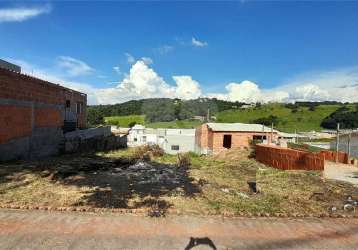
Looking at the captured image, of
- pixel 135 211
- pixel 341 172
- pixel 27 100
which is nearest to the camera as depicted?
pixel 135 211

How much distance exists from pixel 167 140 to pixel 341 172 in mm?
26541

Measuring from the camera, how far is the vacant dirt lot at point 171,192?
9.95 meters

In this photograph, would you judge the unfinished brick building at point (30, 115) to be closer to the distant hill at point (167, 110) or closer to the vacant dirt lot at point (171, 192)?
the vacant dirt lot at point (171, 192)

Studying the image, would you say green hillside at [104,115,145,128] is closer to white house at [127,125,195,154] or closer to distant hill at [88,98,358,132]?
distant hill at [88,98,358,132]

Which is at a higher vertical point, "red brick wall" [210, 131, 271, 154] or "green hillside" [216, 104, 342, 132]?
"green hillside" [216, 104, 342, 132]

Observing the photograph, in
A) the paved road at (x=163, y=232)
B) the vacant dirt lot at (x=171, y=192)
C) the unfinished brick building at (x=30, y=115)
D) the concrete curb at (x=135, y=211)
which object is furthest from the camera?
the unfinished brick building at (x=30, y=115)

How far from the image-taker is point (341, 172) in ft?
55.3

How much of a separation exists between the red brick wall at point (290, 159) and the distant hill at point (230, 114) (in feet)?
120

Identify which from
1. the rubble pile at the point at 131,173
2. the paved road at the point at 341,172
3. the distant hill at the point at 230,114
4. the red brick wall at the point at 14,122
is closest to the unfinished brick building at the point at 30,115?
the red brick wall at the point at 14,122

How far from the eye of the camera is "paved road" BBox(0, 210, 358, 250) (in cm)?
707

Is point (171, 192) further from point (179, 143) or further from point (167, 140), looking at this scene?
point (179, 143)

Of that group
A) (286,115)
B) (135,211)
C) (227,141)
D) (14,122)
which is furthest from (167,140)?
(286,115)

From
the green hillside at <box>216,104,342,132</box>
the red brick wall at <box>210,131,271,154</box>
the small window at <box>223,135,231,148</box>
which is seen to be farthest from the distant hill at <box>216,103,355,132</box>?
the red brick wall at <box>210,131,271,154</box>

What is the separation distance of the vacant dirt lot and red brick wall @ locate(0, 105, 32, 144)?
11.1ft
